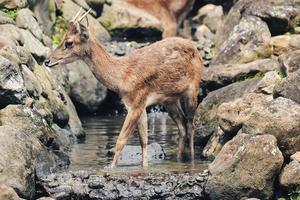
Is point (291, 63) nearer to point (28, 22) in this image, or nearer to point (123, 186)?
point (123, 186)

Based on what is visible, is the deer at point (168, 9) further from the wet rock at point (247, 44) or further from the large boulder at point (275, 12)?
the wet rock at point (247, 44)

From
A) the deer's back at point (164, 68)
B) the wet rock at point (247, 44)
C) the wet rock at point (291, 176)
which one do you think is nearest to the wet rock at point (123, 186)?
the wet rock at point (291, 176)

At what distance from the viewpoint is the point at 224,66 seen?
2403 cm

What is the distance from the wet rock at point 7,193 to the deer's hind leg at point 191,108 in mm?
5953

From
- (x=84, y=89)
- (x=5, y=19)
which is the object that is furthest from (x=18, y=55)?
(x=84, y=89)

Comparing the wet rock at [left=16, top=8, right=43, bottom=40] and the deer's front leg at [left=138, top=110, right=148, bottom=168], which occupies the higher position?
the wet rock at [left=16, top=8, right=43, bottom=40]

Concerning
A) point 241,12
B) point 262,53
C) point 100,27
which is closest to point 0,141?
point 262,53

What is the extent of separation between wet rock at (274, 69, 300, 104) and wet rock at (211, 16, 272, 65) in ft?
19.3

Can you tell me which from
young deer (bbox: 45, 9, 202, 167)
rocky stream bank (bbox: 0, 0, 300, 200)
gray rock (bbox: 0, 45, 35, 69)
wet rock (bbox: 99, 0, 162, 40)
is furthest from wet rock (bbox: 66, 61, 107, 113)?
young deer (bbox: 45, 9, 202, 167)

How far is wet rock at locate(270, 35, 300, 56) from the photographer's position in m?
23.4

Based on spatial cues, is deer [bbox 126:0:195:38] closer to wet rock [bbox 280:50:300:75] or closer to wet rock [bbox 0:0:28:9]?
wet rock [bbox 0:0:28:9]

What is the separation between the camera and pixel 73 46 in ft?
62.6

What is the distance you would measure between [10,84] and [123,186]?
120 inches

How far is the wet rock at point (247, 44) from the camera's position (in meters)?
24.4
